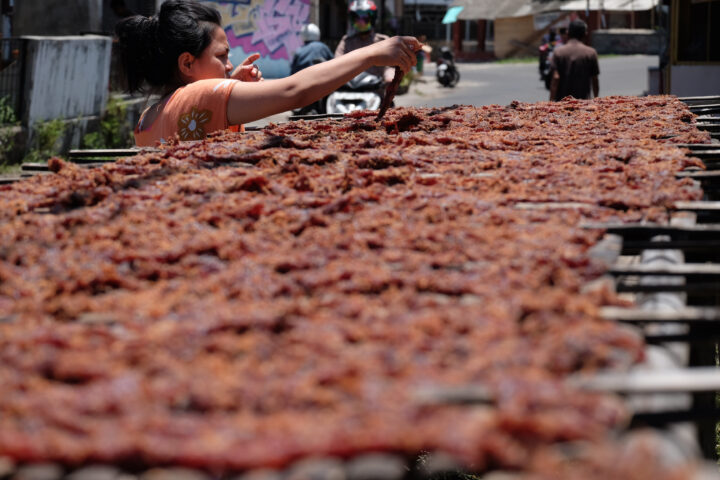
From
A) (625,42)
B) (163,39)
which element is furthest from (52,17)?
(625,42)

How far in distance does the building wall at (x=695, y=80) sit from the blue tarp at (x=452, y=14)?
3607 cm

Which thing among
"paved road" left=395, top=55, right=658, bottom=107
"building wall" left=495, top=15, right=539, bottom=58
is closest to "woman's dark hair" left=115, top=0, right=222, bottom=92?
"paved road" left=395, top=55, right=658, bottom=107

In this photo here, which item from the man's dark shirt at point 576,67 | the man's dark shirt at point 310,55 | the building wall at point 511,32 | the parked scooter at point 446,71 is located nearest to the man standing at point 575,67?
the man's dark shirt at point 576,67

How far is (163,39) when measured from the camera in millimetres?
4473

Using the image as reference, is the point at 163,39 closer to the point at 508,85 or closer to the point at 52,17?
the point at 52,17

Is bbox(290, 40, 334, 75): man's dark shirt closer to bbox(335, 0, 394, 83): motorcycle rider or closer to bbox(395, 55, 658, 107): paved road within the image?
bbox(335, 0, 394, 83): motorcycle rider

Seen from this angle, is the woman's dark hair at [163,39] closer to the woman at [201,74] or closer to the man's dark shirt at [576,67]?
the woman at [201,74]

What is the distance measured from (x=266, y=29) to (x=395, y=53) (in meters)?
15.8

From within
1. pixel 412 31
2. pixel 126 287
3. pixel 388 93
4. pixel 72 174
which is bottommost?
pixel 126 287

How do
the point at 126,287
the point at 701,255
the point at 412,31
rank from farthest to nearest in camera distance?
the point at 412,31 → the point at 701,255 → the point at 126,287

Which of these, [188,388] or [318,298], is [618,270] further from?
[188,388]

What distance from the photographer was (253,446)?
130cm

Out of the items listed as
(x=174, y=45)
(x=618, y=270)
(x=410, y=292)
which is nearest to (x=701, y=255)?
(x=618, y=270)

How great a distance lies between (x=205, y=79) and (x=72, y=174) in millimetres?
1316
